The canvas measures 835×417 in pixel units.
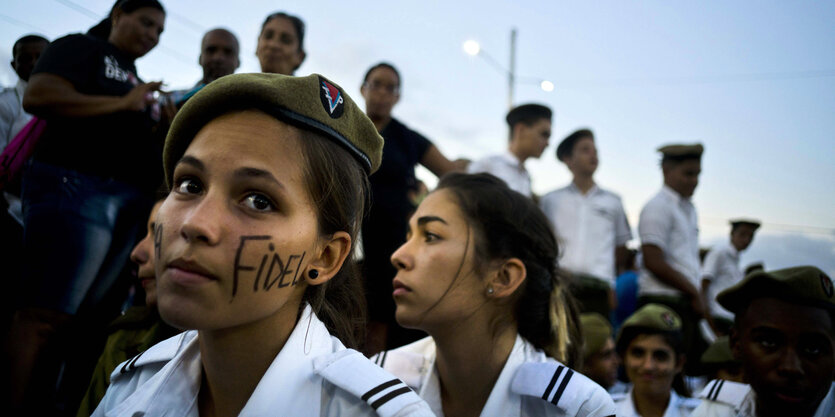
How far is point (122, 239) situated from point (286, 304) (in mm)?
1524

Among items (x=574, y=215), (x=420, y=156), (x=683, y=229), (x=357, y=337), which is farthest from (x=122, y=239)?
(x=683, y=229)

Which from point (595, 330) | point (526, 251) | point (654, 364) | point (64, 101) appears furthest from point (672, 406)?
point (64, 101)

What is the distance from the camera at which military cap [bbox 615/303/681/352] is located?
3904 mm

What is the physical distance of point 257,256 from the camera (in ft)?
4.58

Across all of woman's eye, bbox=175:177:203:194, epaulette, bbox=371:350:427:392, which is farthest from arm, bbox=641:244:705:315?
woman's eye, bbox=175:177:203:194

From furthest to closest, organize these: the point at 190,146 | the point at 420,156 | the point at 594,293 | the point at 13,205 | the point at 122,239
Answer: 1. the point at 594,293
2. the point at 420,156
3. the point at 13,205
4. the point at 122,239
5. the point at 190,146

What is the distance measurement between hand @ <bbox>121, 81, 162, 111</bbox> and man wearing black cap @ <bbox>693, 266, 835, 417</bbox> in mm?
2981

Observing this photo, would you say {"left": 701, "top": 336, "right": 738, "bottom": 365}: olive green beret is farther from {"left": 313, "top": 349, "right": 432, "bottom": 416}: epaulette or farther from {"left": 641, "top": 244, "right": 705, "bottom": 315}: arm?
{"left": 313, "top": 349, "right": 432, "bottom": 416}: epaulette

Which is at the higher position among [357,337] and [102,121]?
[102,121]

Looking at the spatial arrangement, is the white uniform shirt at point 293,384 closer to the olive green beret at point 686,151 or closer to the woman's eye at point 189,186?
the woman's eye at point 189,186

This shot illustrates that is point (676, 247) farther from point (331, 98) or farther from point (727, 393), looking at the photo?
point (331, 98)

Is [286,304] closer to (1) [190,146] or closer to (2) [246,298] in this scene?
(2) [246,298]

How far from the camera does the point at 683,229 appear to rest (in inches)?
183

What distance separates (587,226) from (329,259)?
3.49 meters
